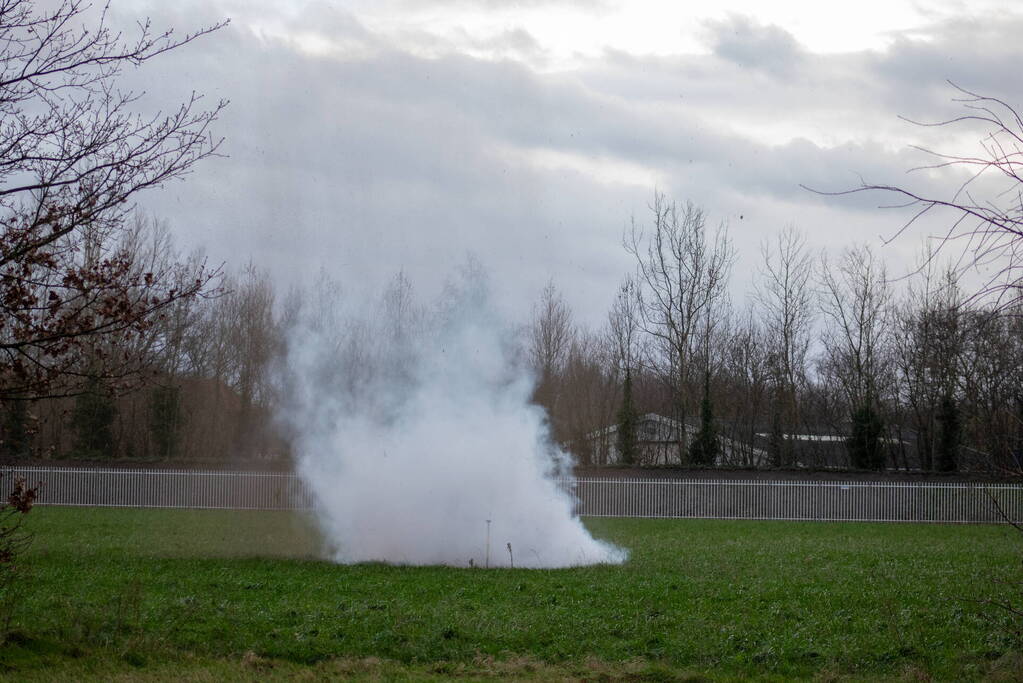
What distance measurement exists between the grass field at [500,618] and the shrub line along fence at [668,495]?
47.0 feet

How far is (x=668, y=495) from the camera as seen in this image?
36.6m

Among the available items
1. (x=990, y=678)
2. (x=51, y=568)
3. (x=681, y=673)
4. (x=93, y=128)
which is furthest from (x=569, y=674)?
(x=51, y=568)

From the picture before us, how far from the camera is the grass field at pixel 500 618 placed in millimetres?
11438

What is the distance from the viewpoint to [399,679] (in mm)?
10859

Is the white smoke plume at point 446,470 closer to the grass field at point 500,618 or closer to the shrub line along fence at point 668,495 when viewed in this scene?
the grass field at point 500,618

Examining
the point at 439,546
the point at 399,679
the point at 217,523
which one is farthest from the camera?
the point at 217,523

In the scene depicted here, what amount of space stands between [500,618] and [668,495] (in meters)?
23.9

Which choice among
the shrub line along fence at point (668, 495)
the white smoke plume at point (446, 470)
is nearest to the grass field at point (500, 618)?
the white smoke plume at point (446, 470)

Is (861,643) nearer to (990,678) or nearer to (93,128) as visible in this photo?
(990,678)

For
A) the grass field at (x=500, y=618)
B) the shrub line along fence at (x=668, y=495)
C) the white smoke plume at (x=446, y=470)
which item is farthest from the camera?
the shrub line along fence at (x=668, y=495)

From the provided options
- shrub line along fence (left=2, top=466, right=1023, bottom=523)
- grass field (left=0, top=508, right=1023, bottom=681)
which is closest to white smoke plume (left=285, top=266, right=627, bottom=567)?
grass field (left=0, top=508, right=1023, bottom=681)

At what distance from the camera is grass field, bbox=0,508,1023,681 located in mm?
11438

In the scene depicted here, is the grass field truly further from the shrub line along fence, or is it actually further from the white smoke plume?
the shrub line along fence

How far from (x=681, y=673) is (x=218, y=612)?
652cm
